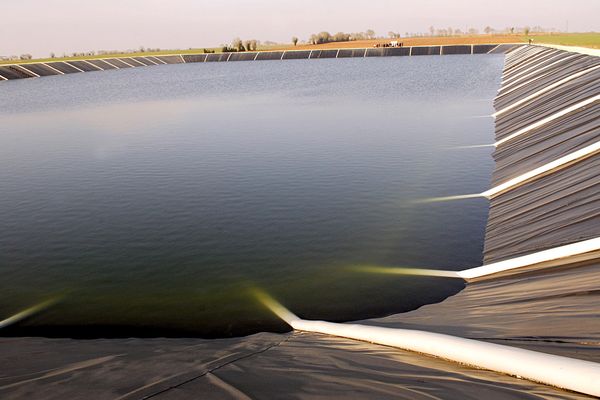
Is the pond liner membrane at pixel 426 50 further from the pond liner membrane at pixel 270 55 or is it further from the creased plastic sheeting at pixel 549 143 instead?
the creased plastic sheeting at pixel 549 143

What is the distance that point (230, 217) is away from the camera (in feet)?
69.2

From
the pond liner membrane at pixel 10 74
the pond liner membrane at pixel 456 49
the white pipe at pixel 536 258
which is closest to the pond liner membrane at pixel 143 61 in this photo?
the pond liner membrane at pixel 10 74

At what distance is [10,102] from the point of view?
67062 millimetres

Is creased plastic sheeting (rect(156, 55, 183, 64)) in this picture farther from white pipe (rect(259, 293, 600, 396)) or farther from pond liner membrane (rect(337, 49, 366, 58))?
white pipe (rect(259, 293, 600, 396))

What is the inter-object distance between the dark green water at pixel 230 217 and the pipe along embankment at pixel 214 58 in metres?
83.9

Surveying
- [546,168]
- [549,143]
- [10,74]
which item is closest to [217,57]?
[10,74]

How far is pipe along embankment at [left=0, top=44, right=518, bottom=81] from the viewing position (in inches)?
4560

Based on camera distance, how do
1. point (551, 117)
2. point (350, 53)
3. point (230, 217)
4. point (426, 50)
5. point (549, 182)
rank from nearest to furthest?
point (549, 182)
point (230, 217)
point (551, 117)
point (426, 50)
point (350, 53)

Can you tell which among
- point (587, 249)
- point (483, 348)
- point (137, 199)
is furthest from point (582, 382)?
point (137, 199)

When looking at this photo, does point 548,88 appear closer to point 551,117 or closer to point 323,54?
point 551,117

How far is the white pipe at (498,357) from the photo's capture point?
6234 millimetres

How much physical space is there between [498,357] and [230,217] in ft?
50.1

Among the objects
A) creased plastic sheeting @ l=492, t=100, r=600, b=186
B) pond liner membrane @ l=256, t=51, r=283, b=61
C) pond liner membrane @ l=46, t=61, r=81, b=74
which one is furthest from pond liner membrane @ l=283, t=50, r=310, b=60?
creased plastic sheeting @ l=492, t=100, r=600, b=186

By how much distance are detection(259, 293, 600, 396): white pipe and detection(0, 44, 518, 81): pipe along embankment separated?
12463 cm
